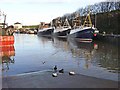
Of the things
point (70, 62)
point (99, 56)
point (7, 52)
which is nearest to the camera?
point (70, 62)

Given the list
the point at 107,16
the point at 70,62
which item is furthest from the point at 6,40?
the point at 107,16

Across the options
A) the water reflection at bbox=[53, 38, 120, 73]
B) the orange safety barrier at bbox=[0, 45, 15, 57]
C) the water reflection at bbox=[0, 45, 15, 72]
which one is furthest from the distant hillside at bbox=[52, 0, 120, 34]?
the water reflection at bbox=[0, 45, 15, 72]

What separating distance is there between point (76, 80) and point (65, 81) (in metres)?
0.63

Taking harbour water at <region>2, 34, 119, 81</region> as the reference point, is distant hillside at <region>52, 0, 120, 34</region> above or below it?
above

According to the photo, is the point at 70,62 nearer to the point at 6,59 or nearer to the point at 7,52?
the point at 6,59

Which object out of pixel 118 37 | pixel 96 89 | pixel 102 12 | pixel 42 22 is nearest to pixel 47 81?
pixel 96 89

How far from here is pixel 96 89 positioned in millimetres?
11523

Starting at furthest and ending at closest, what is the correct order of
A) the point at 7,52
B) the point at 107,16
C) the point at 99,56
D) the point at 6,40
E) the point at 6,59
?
1. the point at 107,16
2. the point at 6,40
3. the point at 7,52
4. the point at 99,56
5. the point at 6,59

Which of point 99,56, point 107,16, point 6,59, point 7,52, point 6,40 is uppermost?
point 107,16

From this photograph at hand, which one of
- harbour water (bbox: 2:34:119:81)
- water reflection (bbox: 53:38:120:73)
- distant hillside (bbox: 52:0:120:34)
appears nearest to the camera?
harbour water (bbox: 2:34:119:81)

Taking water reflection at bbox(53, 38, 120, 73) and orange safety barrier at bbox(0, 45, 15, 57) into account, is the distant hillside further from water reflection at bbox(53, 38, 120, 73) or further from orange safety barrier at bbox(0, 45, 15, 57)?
orange safety barrier at bbox(0, 45, 15, 57)

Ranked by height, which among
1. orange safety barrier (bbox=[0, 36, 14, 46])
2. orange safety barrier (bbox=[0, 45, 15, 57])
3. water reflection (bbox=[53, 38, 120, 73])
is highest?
orange safety barrier (bbox=[0, 36, 14, 46])

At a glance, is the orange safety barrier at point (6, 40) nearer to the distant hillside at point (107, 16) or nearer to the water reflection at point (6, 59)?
the water reflection at point (6, 59)

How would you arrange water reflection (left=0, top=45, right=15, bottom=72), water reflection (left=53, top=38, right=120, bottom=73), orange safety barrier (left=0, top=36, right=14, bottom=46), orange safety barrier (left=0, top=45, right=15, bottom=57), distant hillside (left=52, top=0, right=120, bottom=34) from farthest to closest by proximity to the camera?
distant hillside (left=52, top=0, right=120, bottom=34) → orange safety barrier (left=0, top=36, right=14, bottom=46) → orange safety barrier (left=0, top=45, right=15, bottom=57) → water reflection (left=53, top=38, right=120, bottom=73) → water reflection (left=0, top=45, right=15, bottom=72)
